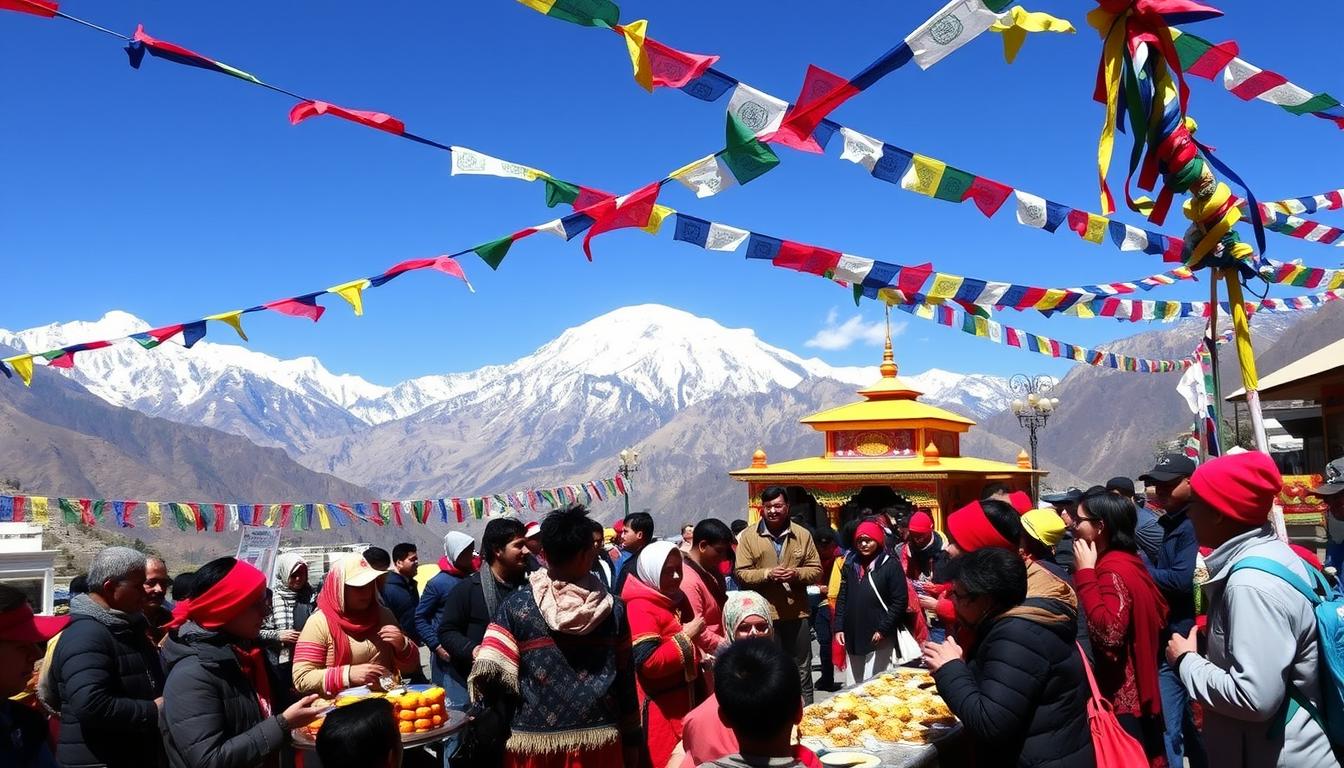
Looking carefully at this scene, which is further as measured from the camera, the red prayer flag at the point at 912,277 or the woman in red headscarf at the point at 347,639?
the red prayer flag at the point at 912,277

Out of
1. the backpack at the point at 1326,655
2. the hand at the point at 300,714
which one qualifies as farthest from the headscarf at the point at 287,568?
the backpack at the point at 1326,655

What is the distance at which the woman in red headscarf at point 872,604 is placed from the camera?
24.3ft

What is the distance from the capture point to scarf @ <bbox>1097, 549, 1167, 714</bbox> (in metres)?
4.66

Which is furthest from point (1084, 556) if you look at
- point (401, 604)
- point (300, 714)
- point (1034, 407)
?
point (1034, 407)

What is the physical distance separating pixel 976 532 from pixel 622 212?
3042 millimetres

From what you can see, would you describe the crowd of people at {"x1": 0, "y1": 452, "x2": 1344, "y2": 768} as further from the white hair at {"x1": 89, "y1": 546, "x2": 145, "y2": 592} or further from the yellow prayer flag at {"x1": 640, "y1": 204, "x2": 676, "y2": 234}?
the yellow prayer flag at {"x1": 640, "y1": 204, "x2": 676, "y2": 234}

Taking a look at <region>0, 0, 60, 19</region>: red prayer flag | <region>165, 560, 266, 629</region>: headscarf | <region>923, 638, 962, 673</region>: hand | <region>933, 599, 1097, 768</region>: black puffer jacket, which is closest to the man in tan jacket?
<region>923, 638, 962, 673</region>: hand

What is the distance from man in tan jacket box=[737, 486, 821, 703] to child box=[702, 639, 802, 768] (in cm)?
458

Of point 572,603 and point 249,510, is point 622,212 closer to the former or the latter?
point 572,603

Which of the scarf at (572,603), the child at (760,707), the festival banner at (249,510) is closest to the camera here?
the child at (760,707)

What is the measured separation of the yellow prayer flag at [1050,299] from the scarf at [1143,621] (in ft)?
16.9

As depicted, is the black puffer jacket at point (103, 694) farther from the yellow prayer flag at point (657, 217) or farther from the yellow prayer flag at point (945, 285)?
the yellow prayer flag at point (945, 285)

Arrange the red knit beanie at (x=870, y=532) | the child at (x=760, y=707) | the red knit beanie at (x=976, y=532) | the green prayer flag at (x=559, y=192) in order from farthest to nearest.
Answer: the red knit beanie at (x=870, y=532) < the green prayer flag at (x=559, y=192) < the red knit beanie at (x=976, y=532) < the child at (x=760, y=707)

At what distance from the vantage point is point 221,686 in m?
3.64
